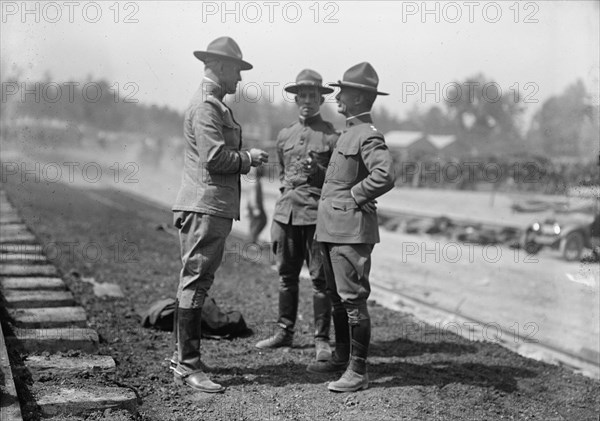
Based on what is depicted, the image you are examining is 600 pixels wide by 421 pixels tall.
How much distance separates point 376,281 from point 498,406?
616cm

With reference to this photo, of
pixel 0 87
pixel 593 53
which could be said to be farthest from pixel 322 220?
pixel 0 87

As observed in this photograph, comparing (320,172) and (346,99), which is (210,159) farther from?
(320,172)

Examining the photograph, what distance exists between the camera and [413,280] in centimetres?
1141

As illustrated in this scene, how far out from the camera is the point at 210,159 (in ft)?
15.5

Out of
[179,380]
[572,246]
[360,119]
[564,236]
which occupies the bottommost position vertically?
[572,246]

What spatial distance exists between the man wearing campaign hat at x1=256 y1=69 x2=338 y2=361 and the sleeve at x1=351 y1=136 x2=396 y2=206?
924 millimetres

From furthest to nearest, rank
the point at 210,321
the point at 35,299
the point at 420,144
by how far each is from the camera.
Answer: the point at 420,144
the point at 35,299
the point at 210,321

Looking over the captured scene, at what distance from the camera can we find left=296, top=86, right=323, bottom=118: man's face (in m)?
5.94

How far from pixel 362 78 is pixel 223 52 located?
39.9 inches

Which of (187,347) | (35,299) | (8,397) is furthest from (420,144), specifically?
(8,397)

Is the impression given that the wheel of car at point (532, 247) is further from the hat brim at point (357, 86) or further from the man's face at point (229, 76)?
the man's face at point (229, 76)

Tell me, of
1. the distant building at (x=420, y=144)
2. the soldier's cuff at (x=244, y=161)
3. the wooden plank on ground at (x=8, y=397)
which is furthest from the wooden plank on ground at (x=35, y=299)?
the distant building at (x=420, y=144)

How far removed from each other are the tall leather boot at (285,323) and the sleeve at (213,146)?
1.57 metres

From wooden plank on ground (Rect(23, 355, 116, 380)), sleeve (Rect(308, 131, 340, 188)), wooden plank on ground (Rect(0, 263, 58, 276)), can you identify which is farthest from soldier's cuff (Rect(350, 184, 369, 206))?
wooden plank on ground (Rect(0, 263, 58, 276))
